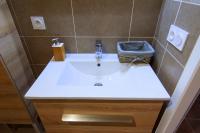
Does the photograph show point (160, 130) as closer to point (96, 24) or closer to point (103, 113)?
point (103, 113)

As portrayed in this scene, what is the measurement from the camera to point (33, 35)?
1061 millimetres

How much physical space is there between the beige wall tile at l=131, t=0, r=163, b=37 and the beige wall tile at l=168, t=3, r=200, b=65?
28 cm

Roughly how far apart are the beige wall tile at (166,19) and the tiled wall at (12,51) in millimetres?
1053

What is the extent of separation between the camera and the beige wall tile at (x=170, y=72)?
0.72 m

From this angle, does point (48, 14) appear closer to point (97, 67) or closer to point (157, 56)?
point (97, 67)

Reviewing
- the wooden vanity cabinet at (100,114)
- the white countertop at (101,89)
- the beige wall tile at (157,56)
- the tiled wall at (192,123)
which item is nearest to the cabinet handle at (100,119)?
the wooden vanity cabinet at (100,114)

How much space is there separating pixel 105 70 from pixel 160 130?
0.56 m

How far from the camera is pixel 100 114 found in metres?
0.79

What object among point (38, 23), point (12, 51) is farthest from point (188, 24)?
point (12, 51)

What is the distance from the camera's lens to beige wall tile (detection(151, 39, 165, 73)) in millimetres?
907

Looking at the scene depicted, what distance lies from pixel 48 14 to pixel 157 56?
0.86 metres

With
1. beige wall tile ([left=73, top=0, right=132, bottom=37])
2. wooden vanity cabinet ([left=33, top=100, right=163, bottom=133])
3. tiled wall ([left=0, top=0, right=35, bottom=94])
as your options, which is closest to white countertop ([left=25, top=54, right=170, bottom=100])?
wooden vanity cabinet ([left=33, top=100, right=163, bottom=133])

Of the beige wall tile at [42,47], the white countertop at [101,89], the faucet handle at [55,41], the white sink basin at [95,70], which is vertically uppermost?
the faucet handle at [55,41]

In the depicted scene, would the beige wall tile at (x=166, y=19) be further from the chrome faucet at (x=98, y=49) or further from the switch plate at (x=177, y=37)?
the chrome faucet at (x=98, y=49)
